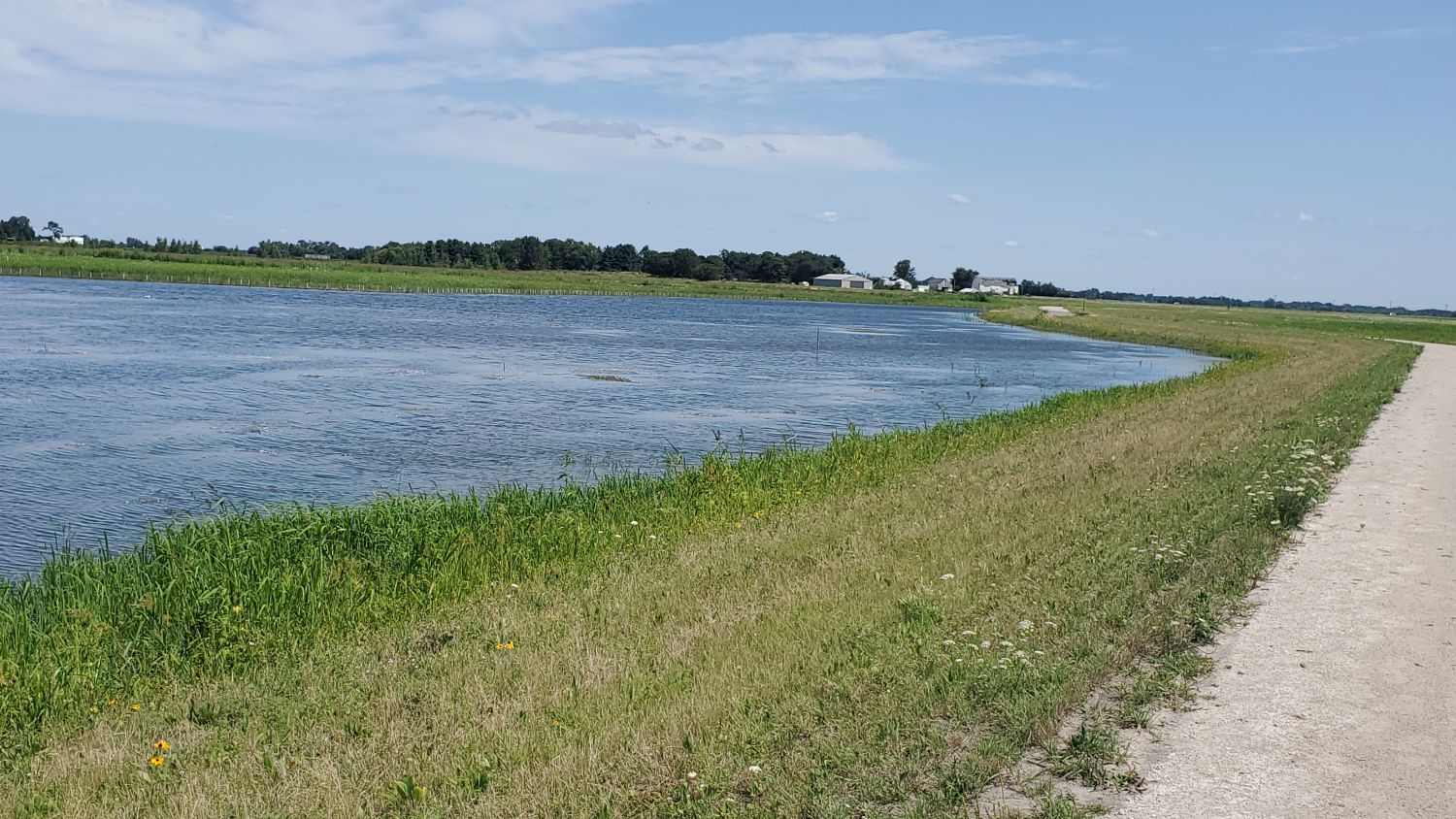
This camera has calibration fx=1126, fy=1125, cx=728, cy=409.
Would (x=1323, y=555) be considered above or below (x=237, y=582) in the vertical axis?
above

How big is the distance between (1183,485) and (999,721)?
894 centimetres

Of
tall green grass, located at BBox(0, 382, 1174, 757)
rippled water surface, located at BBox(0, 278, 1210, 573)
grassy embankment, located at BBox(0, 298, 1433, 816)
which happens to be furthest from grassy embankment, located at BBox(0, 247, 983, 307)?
grassy embankment, located at BBox(0, 298, 1433, 816)

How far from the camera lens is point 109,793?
6316 mm

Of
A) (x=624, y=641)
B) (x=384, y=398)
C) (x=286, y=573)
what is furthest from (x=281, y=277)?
(x=624, y=641)

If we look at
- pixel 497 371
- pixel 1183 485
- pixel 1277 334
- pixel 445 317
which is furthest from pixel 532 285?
pixel 1183 485

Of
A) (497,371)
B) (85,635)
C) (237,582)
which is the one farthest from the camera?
(497,371)

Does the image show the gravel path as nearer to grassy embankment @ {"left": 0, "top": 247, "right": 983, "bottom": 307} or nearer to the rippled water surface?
the rippled water surface

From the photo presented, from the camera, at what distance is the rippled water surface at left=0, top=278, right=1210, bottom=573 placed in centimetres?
1888

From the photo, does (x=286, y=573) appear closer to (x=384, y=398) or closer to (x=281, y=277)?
(x=384, y=398)

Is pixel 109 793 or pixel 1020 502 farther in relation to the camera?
pixel 1020 502

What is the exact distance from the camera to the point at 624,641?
870 centimetres

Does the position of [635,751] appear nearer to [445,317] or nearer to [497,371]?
[497,371]

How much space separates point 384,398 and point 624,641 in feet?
79.6

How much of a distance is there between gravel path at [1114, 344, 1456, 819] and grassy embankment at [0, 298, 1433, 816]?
0.53m
